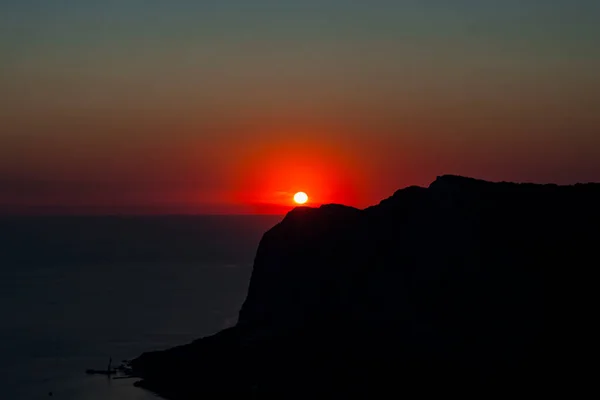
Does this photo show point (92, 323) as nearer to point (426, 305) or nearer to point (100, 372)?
point (100, 372)

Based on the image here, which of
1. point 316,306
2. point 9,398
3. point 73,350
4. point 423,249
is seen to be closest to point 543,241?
point 423,249

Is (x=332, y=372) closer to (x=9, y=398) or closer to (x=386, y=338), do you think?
(x=386, y=338)

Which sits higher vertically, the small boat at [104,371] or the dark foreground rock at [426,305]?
the dark foreground rock at [426,305]

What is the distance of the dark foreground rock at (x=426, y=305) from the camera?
187 feet

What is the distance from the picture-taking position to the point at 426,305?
2491 inches

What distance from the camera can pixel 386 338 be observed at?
63938mm

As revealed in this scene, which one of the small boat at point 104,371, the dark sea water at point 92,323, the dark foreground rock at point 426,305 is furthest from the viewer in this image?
the small boat at point 104,371

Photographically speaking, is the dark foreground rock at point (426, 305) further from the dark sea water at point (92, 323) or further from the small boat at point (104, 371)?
the dark sea water at point (92, 323)

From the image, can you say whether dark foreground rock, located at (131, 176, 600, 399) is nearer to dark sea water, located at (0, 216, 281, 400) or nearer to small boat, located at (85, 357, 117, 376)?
small boat, located at (85, 357, 117, 376)

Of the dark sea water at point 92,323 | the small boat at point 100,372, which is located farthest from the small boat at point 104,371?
the dark sea water at point 92,323

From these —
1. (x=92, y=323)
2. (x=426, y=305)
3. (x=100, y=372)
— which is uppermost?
(x=426, y=305)

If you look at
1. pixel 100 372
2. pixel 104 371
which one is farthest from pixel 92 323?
pixel 104 371

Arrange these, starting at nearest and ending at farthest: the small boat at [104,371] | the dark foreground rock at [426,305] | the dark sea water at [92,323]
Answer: the dark foreground rock at [426,305], the dark sea water at [92,323], the small boat at [104,371]

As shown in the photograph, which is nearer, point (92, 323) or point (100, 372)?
point (100, 372)
